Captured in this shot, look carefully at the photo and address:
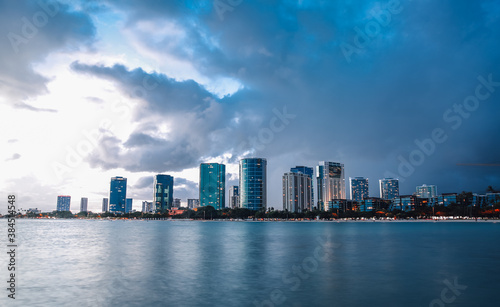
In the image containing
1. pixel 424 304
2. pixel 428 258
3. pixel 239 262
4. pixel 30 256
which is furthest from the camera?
pixel 30 256

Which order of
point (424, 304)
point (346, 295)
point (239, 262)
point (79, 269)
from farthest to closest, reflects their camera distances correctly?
point (239, 262) < point (79, 269) < point (346, 295) < point (424, 304)

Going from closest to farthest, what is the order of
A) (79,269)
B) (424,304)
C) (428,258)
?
1. (424,304)
2. (79,269)
3. (428,258)

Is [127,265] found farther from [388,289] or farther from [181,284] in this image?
[388,289]

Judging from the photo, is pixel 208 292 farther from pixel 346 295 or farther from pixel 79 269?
pixel 79 269

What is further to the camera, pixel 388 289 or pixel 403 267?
pixel 403 267

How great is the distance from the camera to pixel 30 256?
2657 inches

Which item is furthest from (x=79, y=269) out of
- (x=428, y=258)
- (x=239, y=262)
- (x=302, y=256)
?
(x=428, y=258)

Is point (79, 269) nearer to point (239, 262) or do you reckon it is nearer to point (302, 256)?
point (239, 262)

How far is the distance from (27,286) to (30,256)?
1292 inches

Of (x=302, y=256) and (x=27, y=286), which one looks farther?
(x=302, y=256)

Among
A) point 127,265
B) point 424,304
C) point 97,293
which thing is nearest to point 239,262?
point 127,265

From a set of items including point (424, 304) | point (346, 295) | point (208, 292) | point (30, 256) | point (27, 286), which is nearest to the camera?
point (424, 304)

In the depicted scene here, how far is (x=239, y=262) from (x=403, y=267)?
25.1m

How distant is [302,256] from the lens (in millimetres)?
64812
